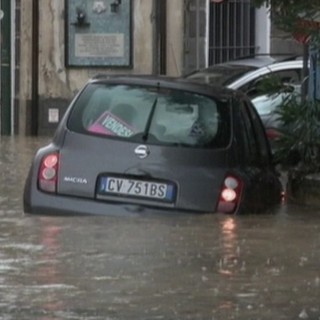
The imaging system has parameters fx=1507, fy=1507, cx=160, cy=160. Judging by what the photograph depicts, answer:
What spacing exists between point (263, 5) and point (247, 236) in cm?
397

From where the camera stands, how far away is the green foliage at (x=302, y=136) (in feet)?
45.9

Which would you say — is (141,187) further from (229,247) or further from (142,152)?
(229,247)

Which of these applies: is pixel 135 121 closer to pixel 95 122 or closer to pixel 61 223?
pixel 95 122


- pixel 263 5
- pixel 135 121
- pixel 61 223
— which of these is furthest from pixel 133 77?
pixel 263 5

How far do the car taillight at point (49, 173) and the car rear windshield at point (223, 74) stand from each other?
6.95m

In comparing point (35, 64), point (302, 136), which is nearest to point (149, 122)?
point (302, 136)

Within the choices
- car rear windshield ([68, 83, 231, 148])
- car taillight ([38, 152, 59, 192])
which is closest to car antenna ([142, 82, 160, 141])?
car rear windshield ([68, 83, 231, 148])

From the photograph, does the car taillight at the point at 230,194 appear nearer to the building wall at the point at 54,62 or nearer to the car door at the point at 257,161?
the car door at the point at 257,161

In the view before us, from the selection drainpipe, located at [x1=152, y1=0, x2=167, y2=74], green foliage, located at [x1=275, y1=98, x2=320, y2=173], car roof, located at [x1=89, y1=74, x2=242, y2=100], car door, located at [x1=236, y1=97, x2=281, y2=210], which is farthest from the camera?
drainpipe, located at [x1=152, y1=0, x2=167, y2=74]

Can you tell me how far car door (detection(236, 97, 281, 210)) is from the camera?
38.7ft

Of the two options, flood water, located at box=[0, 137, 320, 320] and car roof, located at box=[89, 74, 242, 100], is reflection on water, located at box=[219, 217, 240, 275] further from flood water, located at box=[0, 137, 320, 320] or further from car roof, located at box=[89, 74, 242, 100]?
car roof, located at box=[89, 74, 242, 100]

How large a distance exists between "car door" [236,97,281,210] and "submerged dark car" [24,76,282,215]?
0.09 ft

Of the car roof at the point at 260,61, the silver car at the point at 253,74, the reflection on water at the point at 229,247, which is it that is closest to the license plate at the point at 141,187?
the reflection on water at the point at 229,247

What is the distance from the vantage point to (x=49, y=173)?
11383 millimetres
